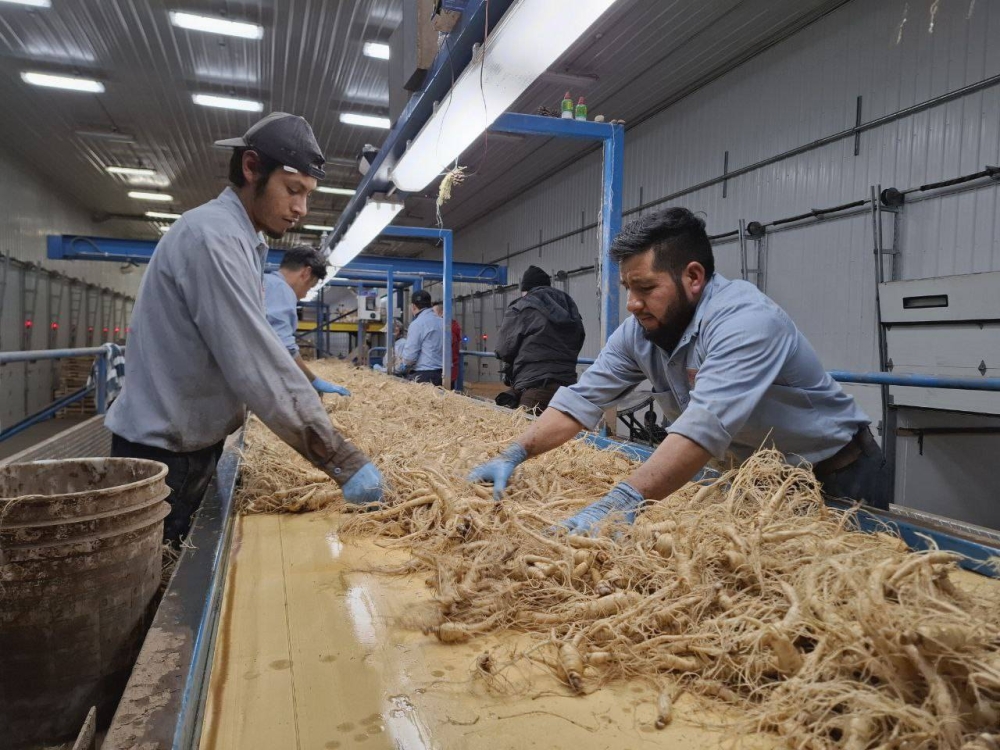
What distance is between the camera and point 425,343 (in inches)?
348

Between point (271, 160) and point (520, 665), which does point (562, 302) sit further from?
point (520, 665)

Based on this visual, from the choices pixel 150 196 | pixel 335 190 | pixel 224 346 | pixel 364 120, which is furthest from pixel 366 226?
pixel 150 196

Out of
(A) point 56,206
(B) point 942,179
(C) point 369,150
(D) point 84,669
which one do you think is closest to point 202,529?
(D) point 84,669

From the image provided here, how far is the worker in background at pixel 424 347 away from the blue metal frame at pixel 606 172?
190 inches

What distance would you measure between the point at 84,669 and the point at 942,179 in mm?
7402

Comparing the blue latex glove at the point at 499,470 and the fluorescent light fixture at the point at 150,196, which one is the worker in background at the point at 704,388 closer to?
the blue latex glove at the point at 499,470

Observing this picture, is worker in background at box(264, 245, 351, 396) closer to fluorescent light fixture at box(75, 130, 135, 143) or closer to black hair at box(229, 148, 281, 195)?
black hair at box(229, 148, 281, 195)

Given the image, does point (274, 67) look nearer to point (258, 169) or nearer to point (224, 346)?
point (258, 169)

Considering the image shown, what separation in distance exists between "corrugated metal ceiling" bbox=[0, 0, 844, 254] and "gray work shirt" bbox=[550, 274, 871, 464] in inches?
246

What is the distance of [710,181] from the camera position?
874cm

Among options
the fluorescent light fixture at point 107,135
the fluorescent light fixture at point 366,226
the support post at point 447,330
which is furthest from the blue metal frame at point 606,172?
the fluorescent light fixture at point 107,135

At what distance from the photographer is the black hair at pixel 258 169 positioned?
87.3 inches

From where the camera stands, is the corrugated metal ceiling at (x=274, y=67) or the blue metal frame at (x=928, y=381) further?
the corrugated metal ceiling at (x=274, y=67)

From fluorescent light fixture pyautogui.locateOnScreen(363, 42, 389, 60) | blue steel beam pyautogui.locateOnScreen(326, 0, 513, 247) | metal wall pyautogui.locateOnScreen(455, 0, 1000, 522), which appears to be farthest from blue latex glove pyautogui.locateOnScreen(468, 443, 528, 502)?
fluorescent light fixture pyautogui.locateOnScreen(363, 42, 389, 60)
